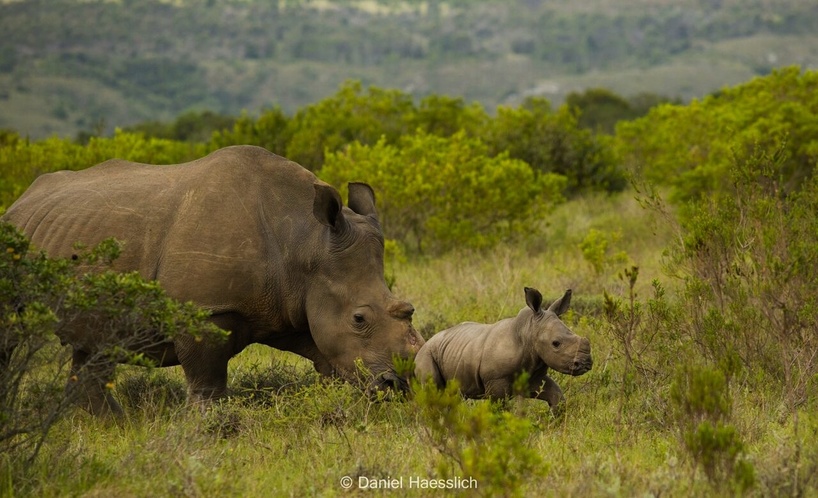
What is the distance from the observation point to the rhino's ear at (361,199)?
27.6 ft

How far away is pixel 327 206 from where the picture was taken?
782 cm

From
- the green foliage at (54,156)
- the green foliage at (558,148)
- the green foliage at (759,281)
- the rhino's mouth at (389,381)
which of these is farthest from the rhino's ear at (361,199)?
the green foliage at (558,148)

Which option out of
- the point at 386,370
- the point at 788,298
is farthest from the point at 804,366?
the point at 386,370

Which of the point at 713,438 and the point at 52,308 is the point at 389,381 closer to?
the point at 52,308

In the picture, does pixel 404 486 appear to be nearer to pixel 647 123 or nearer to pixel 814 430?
pixel 814 430

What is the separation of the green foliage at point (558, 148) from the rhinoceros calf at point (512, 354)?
45.5ft

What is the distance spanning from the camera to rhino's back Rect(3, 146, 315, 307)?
303 inches

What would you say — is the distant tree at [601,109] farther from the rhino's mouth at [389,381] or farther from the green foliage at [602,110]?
the rhino's mouth at [389,381]

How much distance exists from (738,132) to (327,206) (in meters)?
11.7

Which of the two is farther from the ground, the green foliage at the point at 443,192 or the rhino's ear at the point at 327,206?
the rhino's ear at the point at 327,206

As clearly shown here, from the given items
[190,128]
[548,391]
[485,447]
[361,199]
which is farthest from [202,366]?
[190,128]

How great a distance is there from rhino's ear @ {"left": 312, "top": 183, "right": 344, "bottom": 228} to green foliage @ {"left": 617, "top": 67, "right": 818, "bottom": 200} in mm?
8596

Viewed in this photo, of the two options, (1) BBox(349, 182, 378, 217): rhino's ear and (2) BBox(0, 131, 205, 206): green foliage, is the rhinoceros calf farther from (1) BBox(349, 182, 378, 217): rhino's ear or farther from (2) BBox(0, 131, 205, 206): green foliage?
(2) BBox(0, 131, 205, 206): green foliage

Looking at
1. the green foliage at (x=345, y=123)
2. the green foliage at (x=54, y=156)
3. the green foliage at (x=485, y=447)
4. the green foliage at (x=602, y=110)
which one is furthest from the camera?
the green foliage at (x=602, y=110)
